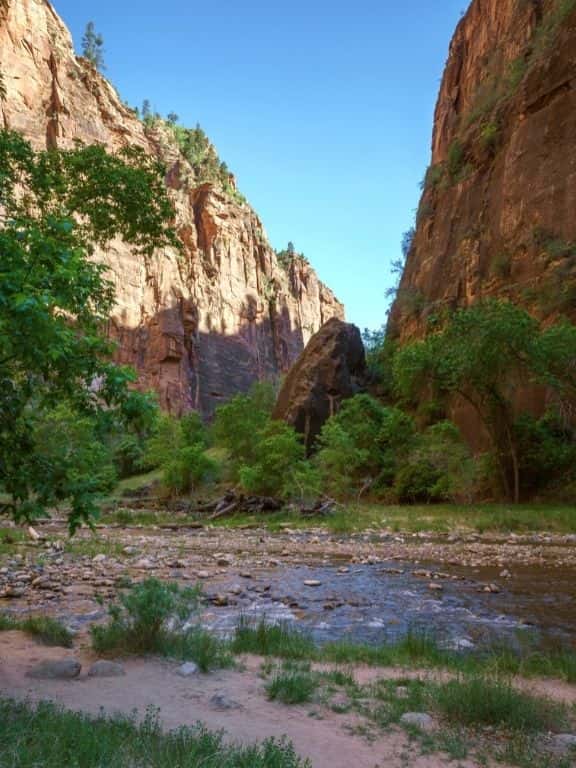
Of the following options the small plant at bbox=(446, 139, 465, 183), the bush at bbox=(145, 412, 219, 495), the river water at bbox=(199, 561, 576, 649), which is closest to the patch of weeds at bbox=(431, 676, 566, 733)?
the river water at bbox=(199, 561, 576, 649)

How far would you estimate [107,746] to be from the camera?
2.81 metres

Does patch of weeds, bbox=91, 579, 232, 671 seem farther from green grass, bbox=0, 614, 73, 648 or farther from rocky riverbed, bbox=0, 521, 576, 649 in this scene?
rocky riverbed, bbox=0, 521, 576, 649

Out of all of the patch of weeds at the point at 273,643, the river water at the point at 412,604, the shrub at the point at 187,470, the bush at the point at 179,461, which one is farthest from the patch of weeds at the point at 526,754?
the shrub at the point at 187,470

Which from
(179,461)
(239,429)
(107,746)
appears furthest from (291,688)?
(239,429)

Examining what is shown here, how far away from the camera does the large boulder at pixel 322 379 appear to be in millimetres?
39219

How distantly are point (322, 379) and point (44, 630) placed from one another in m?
35.5

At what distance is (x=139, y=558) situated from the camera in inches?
519

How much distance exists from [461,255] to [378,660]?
36.4m

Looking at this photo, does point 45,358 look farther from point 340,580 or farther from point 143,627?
point 340,580

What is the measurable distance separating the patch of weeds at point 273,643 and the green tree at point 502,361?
19679 millimetres

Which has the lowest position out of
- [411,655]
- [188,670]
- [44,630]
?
[411,655]

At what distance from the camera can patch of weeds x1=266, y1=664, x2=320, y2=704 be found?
185 inches

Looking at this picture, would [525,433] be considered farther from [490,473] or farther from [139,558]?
[139,558]

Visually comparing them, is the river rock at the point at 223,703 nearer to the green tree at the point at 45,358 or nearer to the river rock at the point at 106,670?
the river rock at the point at 106,670
